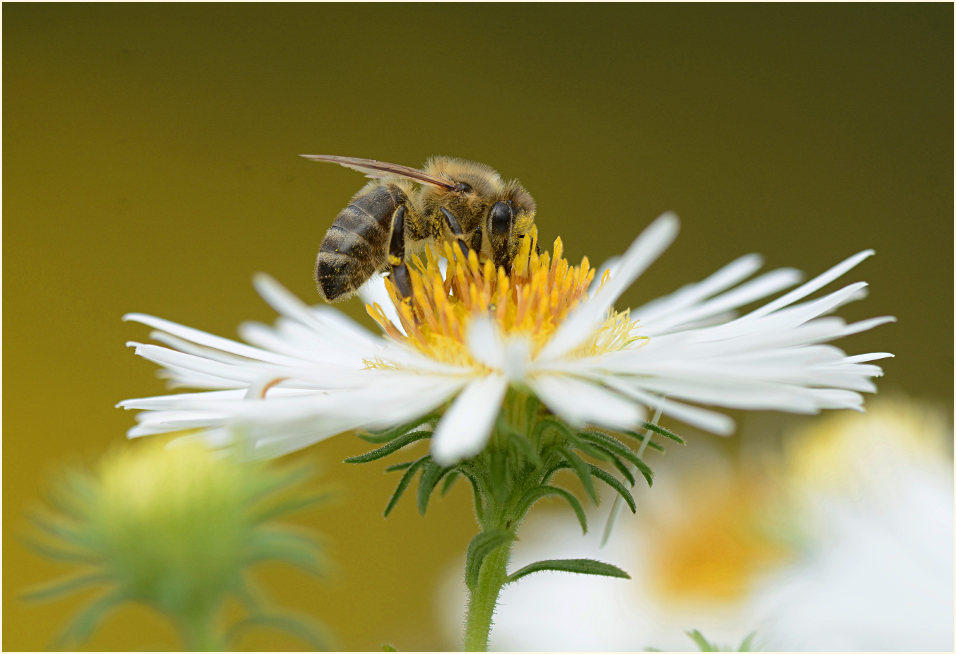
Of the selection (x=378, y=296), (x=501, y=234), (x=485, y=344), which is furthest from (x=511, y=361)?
(x=378, y=296)

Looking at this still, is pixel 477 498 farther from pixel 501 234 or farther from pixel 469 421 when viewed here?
pixel 501 234

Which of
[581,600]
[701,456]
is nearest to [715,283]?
[581,600]

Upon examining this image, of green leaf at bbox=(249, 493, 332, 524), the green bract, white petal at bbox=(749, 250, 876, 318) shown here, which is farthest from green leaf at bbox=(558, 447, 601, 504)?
white petal at bbox=(749, 250, 876, 318)

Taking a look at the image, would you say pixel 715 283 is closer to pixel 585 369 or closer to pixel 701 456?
pixel 585 369

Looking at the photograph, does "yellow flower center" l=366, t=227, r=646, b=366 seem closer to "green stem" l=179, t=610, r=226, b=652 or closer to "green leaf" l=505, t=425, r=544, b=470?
"green leaf" l=505, t=425, r=544, b=470

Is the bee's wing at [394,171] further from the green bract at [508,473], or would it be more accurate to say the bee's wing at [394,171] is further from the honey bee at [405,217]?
the green bract at [508,473]
